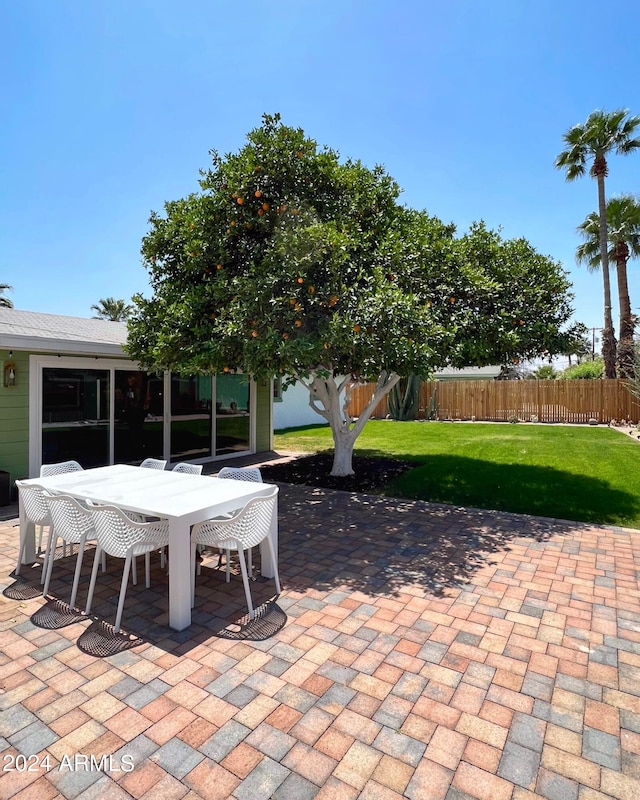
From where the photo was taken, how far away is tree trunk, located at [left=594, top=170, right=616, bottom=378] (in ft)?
63.1

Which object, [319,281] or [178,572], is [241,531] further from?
[319,281]

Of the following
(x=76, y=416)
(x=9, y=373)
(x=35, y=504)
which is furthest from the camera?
(x=76, y=416)

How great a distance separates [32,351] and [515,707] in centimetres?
754

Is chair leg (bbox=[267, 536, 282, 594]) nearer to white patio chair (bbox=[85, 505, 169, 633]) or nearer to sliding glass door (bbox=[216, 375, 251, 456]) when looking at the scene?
white patio chair (bbox=[85, 505, 169, 633])

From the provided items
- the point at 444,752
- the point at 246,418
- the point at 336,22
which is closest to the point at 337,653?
the point at 444,752

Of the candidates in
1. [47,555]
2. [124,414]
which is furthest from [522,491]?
[124,414]

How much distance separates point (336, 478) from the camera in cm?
838

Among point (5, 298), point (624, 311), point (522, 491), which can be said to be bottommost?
point (522, 491)

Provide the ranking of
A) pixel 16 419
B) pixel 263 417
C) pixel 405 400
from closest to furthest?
pixel 16 419, pixel 263 417, pixel 405 400

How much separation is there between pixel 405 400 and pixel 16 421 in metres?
15.1

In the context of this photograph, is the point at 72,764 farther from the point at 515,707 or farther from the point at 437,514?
the point at 437,514

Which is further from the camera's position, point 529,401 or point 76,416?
point 529,401

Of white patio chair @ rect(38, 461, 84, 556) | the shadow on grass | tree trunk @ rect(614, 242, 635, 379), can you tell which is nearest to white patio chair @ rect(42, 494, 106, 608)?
white patio chair @ rect(38, 461, 84, 556)

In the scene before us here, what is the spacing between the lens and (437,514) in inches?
245
